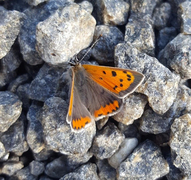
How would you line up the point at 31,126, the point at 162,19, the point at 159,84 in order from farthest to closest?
the point at 162,19 < the point at 31,126 < the point at 159,84

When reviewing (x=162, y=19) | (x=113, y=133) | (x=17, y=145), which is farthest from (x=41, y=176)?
(x=162, y=19)

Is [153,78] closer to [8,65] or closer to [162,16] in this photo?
[162,16]

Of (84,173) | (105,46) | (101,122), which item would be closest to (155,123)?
(101,122)

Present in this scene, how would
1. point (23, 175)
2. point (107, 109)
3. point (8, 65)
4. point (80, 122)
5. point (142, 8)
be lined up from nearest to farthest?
point (80, 122) → point (107, 109) → point (23, 175) → point (8, 65) → point (142, 8)

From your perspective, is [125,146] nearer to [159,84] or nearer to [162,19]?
[159,84]

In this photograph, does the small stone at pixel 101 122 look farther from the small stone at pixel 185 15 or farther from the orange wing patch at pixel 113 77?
→ the small stone at pixel 185 15
